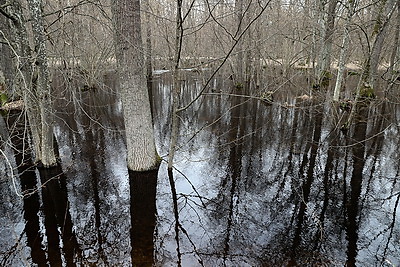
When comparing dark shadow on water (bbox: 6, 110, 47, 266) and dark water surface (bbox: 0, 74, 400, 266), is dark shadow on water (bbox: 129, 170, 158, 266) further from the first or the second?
dark shadow on water (bbox: 6, 110, 47, 266)

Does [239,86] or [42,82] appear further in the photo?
[239,86]

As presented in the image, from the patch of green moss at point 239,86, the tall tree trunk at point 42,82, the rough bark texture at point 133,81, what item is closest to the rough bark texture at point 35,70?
the tall tree trunk at point 42,82

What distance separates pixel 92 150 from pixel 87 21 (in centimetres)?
814

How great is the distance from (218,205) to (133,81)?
296 centimetres

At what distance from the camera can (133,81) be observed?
5738 mm

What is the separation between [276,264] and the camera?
3904 mm

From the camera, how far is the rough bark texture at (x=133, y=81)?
5.48 m

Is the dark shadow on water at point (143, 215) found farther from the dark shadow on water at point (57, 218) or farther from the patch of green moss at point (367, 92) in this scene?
the patch of green moss at point (367, 92)

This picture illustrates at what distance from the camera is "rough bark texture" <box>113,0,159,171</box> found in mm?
5480

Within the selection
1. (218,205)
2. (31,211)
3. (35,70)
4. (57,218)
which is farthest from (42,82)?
(218,205)

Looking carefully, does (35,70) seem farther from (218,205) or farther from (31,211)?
(218,205)

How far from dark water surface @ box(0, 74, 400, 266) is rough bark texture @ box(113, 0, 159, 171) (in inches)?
27.1

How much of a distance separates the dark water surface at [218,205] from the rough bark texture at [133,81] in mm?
689

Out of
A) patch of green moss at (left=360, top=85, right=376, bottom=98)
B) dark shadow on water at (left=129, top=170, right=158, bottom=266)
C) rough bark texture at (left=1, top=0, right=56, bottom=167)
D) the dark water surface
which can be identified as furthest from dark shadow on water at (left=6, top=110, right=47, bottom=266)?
patch of green moss at (left=360, top=85, right=376, bottom=98)
